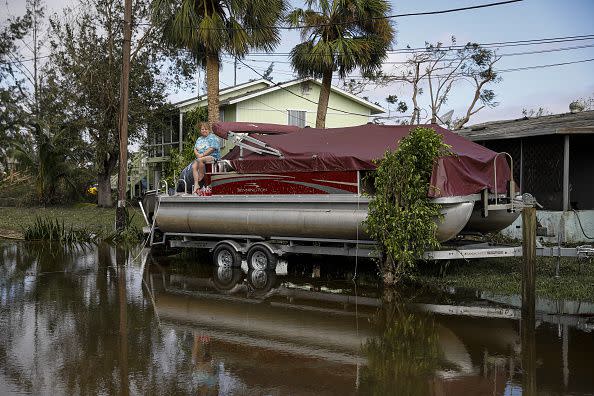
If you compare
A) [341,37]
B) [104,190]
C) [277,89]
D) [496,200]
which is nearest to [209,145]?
[496,200]

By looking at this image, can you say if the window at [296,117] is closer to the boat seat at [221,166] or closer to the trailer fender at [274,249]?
the boat seat at [221,166]

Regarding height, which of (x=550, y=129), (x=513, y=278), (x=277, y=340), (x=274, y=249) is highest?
(x=550, y=129)

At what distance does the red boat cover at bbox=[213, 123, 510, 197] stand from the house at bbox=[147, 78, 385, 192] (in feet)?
54.6

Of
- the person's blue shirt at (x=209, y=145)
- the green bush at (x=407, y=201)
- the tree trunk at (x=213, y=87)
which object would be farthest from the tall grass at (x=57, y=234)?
the green bush at (x=407, y=201)

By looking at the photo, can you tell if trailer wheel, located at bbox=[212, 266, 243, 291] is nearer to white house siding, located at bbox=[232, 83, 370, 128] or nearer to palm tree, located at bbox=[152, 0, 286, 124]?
palm tree, located at bbox=[152, 0, 286, 124]

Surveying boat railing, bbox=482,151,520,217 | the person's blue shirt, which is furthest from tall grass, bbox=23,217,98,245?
boat railing, bbox=482,151,520,217

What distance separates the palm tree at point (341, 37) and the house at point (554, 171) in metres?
7.41

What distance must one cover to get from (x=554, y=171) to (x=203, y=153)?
9.13 meters

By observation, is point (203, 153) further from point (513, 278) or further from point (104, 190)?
point (104, 190)

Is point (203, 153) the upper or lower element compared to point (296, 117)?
lower

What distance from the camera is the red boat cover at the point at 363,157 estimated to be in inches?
409

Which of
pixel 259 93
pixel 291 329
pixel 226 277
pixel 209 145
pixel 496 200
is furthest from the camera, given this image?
pixel 259 93

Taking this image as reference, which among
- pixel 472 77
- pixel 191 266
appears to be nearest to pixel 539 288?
pixel 191 266

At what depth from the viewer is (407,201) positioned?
10.4 meters
